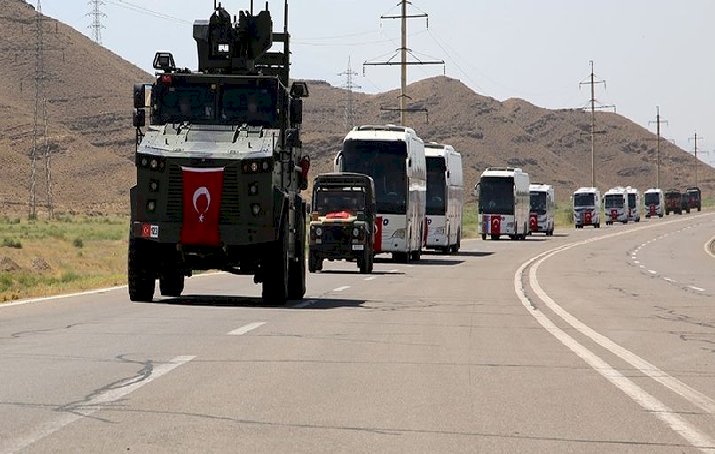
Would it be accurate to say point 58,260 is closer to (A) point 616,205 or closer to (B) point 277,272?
(B) point 277,272

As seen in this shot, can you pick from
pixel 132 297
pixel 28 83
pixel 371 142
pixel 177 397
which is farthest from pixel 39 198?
pixel 177 397

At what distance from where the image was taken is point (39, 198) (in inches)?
5231

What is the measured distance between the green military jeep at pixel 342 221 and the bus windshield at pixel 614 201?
86116 millimetres

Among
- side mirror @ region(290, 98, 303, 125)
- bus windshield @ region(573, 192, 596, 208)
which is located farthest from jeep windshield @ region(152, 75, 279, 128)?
bus windshield @ region(573, 192, 596, 208)

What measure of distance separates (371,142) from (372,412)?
112 feet

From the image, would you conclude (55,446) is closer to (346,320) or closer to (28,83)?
(346,320)

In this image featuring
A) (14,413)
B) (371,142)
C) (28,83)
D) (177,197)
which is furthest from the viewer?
(28,83)

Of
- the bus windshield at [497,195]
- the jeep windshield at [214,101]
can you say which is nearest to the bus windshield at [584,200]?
the bus windshield at [497,195]

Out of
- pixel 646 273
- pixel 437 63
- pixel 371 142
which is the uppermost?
pixel 437 63

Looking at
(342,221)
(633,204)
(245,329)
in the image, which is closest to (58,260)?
(342,221)

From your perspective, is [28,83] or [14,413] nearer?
[14,413]

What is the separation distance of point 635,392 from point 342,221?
2626cm

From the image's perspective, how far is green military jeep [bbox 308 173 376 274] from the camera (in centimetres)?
3756

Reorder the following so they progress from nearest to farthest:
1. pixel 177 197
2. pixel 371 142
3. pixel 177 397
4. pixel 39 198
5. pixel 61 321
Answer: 1. pixel 177 397
2. pixel 61 321
3. pixel 177 197
4. pixel 371 142
5. pixel 39 198
